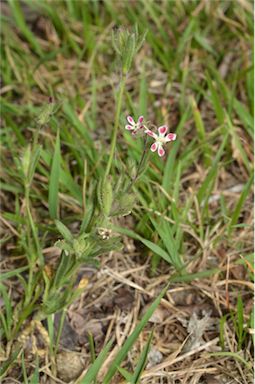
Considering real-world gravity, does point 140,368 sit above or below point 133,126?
below

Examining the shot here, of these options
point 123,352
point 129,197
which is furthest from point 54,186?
point 123,352

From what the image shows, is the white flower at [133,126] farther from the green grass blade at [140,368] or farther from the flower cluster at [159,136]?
the green grass blade at [140,368]

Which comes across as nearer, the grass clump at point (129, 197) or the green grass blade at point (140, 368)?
the green grass blade at point (140, 368)

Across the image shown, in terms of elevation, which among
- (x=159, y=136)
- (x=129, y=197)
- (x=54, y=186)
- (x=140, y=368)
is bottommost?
(x=140, y=368)

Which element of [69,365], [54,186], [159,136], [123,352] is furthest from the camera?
[54,186]

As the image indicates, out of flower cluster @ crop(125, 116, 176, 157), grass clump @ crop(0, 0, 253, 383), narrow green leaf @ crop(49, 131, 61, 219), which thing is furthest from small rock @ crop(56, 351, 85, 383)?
flower cluster @ crop(125, 116, 176, 157)

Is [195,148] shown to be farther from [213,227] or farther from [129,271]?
[129,271]

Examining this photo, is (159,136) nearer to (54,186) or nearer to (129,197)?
(129,197)

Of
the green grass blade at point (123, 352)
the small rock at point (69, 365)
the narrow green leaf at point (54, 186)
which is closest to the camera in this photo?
the green grass blade at point (123, 352)

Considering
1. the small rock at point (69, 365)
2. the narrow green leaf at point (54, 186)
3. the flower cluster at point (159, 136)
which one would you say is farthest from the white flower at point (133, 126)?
the small rock at point (69, 365)

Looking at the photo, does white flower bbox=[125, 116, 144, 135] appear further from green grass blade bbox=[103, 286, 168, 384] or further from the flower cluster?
green grass blade bbox=[103, 286, 168, 384]

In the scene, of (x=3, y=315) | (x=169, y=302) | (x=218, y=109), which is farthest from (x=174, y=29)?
(x=3, y=315)
